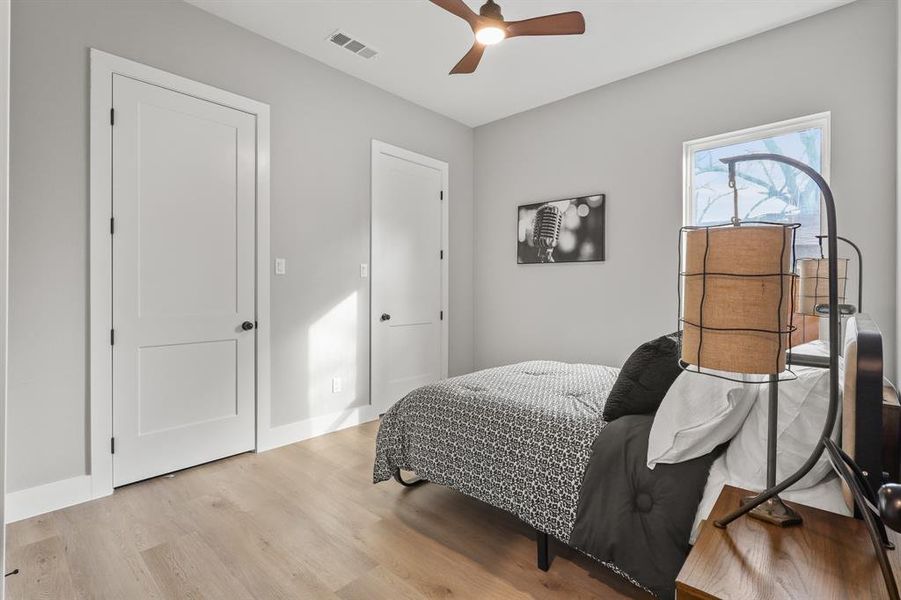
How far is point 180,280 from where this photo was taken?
280 centimetres

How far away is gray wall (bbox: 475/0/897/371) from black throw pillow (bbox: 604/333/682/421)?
6.23 feet

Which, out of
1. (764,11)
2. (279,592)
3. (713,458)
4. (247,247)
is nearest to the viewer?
(713,458)

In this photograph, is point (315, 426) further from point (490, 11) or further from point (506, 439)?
point (490, 11)

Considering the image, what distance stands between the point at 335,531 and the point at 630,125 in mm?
3625

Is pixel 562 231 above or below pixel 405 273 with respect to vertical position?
above

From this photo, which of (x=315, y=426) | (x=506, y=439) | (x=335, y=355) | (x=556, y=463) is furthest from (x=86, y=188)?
(x=556, y=463)

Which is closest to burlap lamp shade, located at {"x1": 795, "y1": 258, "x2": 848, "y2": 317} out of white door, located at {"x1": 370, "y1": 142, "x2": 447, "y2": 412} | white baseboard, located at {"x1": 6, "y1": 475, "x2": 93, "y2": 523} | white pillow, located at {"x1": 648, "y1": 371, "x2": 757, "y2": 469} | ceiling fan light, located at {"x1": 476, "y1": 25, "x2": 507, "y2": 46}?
white pillow, located at {"x1": 648, "y1": 371, "x2": 757, "y2": 469}

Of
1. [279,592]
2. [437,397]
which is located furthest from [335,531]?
[437,397]

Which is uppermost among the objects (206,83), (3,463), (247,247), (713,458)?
(206,83)

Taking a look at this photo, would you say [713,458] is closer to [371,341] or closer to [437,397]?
[437,397]

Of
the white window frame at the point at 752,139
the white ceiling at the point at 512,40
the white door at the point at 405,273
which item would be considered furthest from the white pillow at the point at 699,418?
the white door at the point at 405,273

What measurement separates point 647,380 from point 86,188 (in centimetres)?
295

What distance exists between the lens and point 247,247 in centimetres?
310

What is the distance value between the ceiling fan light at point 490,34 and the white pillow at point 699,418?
1.76 meters
